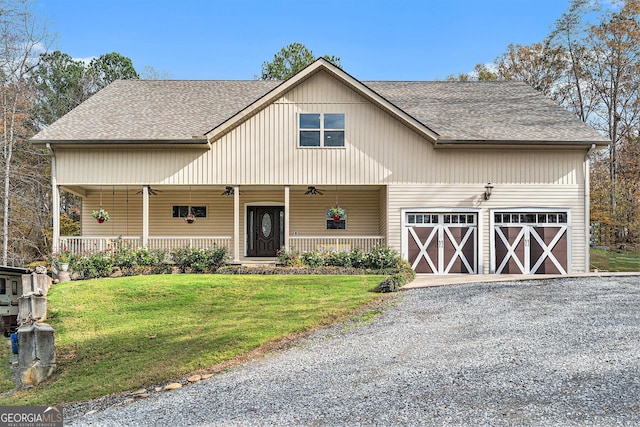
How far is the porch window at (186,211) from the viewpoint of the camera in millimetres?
20047

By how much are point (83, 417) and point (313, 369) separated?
298 centimetres

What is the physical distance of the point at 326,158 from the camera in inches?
707

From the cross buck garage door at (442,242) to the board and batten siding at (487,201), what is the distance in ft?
1.01

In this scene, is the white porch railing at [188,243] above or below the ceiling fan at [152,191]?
below

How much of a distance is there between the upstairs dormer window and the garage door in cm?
589

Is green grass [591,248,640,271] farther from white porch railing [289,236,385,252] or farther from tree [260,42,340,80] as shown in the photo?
tree [260,42,340,80]

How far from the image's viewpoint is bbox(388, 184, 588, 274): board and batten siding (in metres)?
17.7

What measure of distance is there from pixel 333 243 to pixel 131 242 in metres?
6.96

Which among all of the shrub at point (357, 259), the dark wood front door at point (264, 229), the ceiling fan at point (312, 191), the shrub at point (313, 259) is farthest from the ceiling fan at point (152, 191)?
the shrub at point (357, 259)

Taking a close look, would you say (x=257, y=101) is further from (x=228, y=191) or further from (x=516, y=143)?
(x=516, y=143)

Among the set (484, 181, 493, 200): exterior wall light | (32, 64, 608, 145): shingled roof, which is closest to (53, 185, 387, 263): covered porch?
(32, 64, 608, 145): shingled roof

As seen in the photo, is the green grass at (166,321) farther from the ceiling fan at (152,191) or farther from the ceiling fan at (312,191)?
the ceiling fan at (312,191)

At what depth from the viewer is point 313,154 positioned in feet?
59.0

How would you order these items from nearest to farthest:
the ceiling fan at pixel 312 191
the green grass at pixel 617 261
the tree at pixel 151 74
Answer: the ceiling fan at pixel 312 191
the green grass at pixel 617 261
the tree at pixel 151 74
